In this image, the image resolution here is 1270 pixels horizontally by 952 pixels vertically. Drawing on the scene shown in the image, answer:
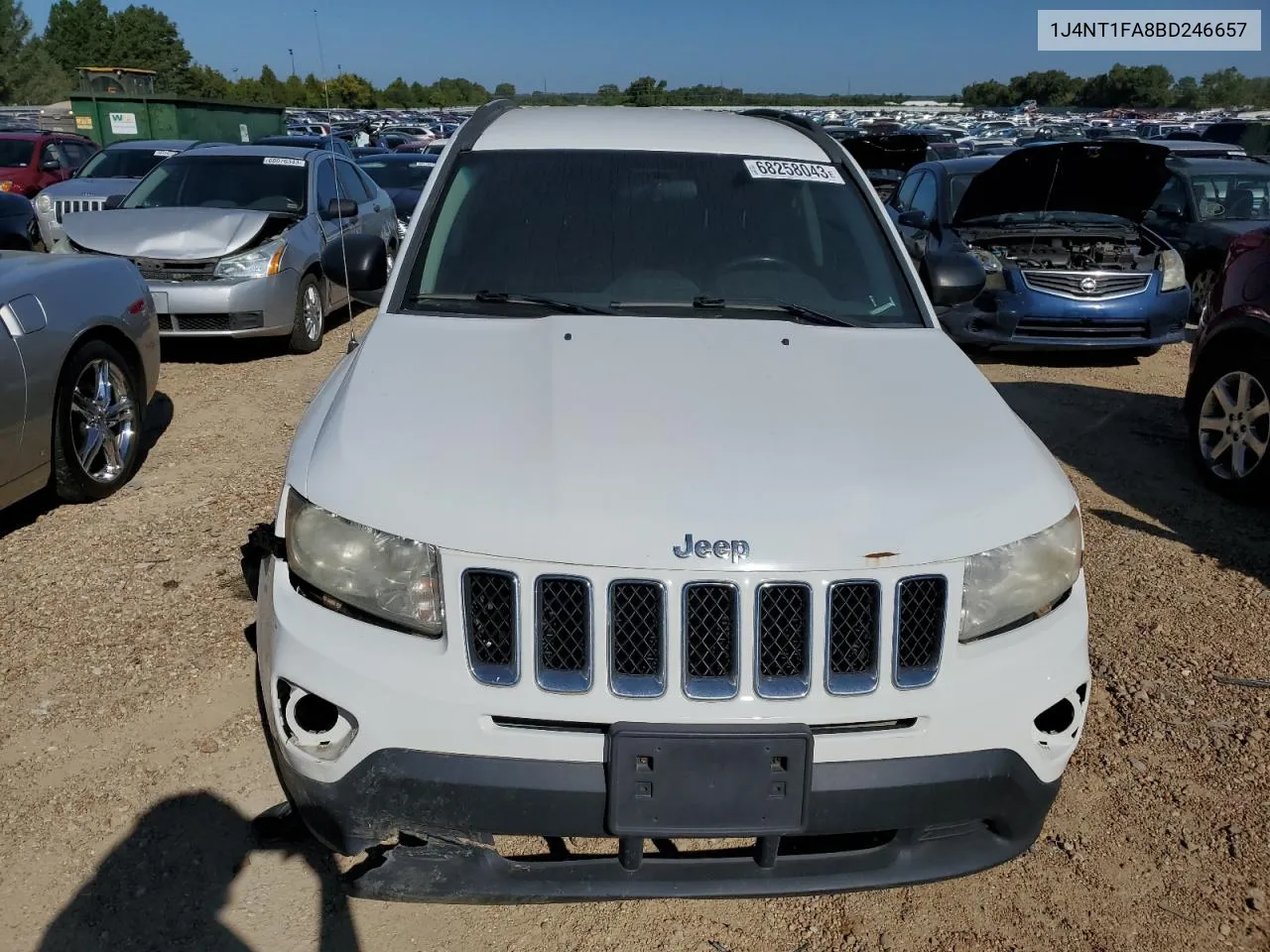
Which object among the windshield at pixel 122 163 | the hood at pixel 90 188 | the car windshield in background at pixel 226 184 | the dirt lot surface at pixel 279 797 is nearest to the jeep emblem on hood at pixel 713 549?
the dirt lot surface at pixel 279 797

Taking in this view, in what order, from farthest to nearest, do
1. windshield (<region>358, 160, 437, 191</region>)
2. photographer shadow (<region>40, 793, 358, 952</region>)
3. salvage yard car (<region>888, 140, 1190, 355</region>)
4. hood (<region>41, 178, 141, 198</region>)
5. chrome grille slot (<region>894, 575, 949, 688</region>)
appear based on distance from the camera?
1. windshield (<region>358, 160, 437, 191</region>)
2. hood (<region>41, 178, 141, 198</region>)
3. salvage yard car (<region>888, 140, 1190, 355</region>)
4. photographer shadow (<region>40, 793, 358, 952</region>)
5. chrome grille slot (<region>894, 575, 949, 688</region>)

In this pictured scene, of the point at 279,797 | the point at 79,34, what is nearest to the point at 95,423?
the point at 279,797

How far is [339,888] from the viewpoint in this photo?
8.49 ft

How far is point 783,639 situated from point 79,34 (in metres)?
110

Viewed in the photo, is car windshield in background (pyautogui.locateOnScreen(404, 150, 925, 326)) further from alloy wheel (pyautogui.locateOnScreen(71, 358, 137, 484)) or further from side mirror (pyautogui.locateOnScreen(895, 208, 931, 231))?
side mirror (pyautogui.locateOnScreen(895, 208, 931, 231))

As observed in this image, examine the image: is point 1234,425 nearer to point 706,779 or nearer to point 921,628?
point 921,628

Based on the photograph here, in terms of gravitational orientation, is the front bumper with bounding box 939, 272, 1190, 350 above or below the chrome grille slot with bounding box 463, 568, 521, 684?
below

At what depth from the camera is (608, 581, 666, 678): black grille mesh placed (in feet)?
6.64

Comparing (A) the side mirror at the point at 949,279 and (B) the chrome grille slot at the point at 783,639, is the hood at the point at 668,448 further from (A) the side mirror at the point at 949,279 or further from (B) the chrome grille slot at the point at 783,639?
(A) the side mirror at the point at 949,279

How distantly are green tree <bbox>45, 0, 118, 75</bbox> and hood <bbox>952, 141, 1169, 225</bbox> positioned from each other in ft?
326

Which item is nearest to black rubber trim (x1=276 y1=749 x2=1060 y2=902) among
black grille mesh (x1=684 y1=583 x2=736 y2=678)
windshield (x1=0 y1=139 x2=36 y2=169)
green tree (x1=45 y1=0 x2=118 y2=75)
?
black grille mesh (x1=684 y1=583 x2=736 y2=678)

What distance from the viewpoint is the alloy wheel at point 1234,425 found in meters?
5.22

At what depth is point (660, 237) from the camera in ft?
11.0

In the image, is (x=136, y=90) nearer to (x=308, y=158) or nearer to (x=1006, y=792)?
(x=308, y=158)
